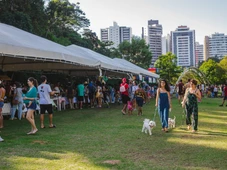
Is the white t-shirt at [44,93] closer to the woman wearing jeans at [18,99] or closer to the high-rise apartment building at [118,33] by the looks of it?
the woman wearing jeans at [18,99]

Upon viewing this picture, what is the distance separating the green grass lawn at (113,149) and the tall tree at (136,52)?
49265mm

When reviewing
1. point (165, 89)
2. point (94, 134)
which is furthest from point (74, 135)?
point (165, 89)

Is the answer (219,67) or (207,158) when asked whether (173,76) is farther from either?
(207,158)

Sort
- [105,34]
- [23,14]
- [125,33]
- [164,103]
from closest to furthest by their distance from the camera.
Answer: [164,103], [23,14], [125,33], [105,34]

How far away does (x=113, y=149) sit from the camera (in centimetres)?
690

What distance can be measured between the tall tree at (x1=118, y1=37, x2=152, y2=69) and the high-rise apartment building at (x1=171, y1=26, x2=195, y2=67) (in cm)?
12976

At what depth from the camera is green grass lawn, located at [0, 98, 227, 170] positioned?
221 inches

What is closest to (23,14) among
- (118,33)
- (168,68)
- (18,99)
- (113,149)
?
(18,99)

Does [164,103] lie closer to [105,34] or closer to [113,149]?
[113,149]

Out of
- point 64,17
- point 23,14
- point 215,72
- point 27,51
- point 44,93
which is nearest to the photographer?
point 44,93

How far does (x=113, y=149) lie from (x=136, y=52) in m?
53.2

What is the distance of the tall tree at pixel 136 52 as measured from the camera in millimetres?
58625

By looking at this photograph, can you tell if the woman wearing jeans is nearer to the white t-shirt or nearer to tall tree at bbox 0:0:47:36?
the white t-shirt

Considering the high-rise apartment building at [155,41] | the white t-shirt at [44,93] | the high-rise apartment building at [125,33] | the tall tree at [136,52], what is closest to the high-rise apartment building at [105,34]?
the high-rise apartment building at [125,33]
